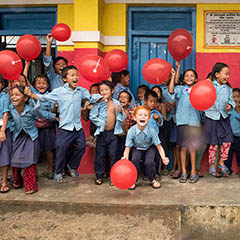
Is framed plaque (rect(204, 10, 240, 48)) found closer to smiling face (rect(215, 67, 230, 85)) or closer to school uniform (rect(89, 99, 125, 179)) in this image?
smiling face (rect(215, 67, 230, 85))

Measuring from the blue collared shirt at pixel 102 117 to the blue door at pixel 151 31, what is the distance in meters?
1.04

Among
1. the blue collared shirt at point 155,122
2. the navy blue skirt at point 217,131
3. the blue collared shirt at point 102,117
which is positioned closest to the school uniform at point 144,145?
the blue collared shirt at point 155,122

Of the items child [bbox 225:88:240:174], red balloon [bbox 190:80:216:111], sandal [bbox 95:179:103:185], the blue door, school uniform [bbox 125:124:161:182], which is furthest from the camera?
the blue door

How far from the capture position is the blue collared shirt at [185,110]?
4324 millimetres

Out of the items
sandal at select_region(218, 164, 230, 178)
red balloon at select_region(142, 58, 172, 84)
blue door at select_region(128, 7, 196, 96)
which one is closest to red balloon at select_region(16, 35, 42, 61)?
red balloon at select_region(142, 58, 172, 84)

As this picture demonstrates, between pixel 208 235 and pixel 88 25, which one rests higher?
pixel 88 25

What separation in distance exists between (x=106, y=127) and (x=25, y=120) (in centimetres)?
103

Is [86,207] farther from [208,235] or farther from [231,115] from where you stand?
[231,115]

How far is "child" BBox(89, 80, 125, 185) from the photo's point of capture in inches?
165

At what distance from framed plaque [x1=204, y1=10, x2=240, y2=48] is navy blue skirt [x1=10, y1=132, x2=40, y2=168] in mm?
2914

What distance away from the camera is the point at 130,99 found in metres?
4.54

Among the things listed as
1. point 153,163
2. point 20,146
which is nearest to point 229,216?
point 153,163

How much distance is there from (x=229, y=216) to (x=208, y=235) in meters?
0.30

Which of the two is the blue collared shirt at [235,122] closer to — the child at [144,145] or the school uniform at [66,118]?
the child at [144,145]
